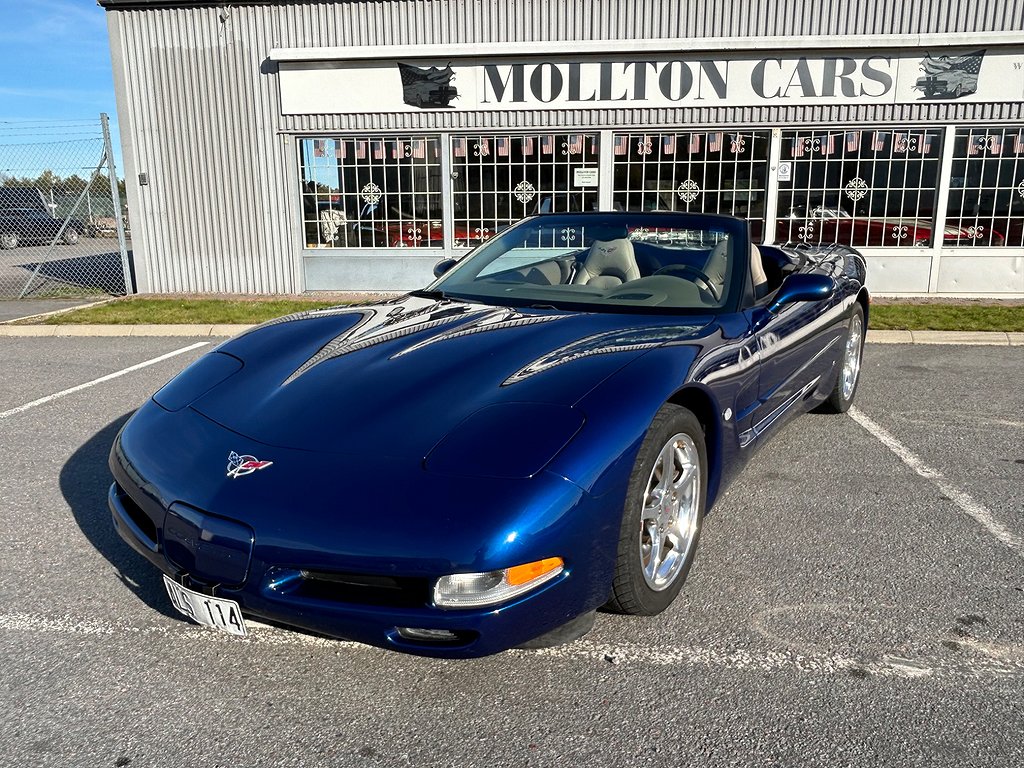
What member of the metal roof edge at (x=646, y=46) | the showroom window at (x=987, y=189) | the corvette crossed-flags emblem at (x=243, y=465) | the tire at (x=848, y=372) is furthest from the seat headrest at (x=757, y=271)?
the showroom window at (x=987, y=189)

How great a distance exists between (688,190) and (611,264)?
23.6ft

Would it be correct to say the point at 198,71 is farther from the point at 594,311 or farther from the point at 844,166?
the point at 594,311

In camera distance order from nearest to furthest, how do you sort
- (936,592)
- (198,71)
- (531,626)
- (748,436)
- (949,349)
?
(531,626), (936,592), (748,436), (949,349), (198,71)

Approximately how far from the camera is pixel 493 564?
197 centimetres

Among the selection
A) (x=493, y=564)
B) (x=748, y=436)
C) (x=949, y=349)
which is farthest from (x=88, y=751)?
(x=949, y=349)

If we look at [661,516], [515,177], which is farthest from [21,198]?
[661,516]

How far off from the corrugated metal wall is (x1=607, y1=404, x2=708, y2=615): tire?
8.33m

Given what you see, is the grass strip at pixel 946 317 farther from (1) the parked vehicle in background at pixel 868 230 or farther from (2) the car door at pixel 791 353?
(2) the car door at pixel 791 353

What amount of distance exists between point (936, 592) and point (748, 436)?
87cm

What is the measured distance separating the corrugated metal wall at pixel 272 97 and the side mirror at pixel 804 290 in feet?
24.0

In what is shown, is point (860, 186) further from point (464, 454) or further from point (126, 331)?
point (464, 454)

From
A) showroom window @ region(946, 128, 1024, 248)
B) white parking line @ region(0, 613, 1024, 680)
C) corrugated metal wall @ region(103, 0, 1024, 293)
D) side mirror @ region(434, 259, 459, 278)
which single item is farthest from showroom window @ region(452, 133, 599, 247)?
white parking line @ region(0, 613, 1024, 680)

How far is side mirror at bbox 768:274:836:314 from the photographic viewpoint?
11.3 ft

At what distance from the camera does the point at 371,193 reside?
35.5ft
